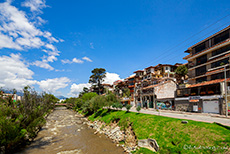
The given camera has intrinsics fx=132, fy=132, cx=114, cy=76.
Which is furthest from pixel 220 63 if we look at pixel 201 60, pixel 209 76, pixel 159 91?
pixel 159 91

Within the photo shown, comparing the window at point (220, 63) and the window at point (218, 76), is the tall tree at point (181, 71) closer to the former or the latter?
the window at point (220, 63)

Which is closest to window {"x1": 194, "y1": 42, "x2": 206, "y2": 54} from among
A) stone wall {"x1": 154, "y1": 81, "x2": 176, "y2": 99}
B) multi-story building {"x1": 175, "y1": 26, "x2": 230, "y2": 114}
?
multi-story building {"x1": 175, "y1": 26, "x2": 230, "y2": 114}

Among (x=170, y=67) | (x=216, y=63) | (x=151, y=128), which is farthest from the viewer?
(x=170, y=67)

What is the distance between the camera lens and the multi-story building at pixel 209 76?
31625 mm

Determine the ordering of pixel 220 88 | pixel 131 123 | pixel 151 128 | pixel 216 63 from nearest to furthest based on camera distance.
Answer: pixel 151 128 → pixel 131 123 → pixel 220 88 → pixel 216 63

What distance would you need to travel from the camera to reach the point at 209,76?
138 feet

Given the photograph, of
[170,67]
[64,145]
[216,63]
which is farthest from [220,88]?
[170,67]

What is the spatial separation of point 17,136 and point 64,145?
8214mm

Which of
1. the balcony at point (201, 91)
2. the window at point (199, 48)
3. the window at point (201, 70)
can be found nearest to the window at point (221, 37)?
the window at point (199, 48)

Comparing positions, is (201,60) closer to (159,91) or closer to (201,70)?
(201,70)

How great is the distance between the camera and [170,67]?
75.4m

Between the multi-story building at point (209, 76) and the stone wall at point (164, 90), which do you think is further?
the stone wall at point (164, 90)

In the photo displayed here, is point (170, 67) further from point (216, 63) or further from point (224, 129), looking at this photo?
point (224, 129)

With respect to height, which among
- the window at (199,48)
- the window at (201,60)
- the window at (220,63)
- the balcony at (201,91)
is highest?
the window at (199,48)
